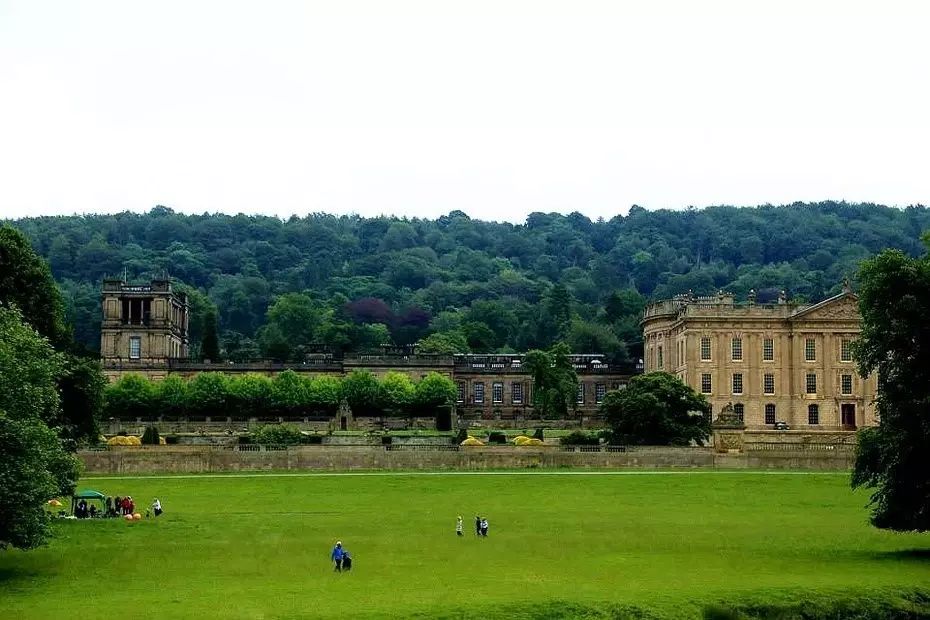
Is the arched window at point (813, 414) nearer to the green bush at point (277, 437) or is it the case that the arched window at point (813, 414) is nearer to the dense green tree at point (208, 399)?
the green bush at point (277, 437)

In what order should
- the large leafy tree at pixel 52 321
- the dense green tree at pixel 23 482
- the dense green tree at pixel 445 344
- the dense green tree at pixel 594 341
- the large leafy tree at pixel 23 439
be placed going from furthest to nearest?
the dense green tree at pixel 594 341 → the dense green tree at pixel 445 344 → the large leafy tree at pixel 52 321 → the large leafy tree at pixel 23 439 → the dense green tree at pixel 23 482

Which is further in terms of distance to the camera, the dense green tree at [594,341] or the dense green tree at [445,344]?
the dense green tree at [594,341]

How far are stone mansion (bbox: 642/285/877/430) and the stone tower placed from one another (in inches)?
1748

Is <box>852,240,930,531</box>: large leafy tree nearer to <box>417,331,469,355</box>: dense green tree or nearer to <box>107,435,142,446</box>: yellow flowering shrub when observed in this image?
<box>107,435,142,446</box>: yellow flowering shrub

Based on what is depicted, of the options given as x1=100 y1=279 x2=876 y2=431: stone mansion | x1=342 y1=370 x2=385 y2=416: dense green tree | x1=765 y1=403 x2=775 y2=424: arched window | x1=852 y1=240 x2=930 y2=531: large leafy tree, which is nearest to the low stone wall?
x1=852 y1=240 x2=930 y2=531: large leafy tree

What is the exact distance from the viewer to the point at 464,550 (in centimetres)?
4928

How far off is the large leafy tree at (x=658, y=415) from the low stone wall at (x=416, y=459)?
7.90 meters

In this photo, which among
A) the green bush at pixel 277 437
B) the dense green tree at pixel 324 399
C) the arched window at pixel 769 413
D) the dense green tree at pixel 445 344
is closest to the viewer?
the green bush at pixel 277 437

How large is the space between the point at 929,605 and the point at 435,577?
1233 cm

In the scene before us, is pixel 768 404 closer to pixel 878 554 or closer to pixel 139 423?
pixel 139 423

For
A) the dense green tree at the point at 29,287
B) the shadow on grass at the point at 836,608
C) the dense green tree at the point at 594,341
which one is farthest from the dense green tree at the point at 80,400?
the dense green tree at the point at 594,341

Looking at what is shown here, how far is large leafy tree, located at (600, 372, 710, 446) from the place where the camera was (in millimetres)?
86375

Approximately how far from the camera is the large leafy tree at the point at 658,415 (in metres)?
86.4

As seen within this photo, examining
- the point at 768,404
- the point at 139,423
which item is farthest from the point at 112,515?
the point at 768,404
